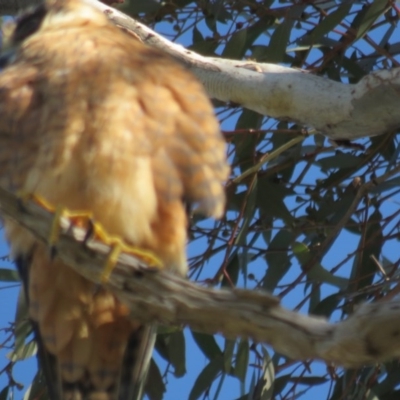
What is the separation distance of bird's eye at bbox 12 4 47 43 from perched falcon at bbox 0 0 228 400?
0.20m

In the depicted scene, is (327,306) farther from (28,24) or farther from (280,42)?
(28,24)

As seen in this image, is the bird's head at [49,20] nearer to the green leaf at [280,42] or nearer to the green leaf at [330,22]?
the green leaf at [280,42]

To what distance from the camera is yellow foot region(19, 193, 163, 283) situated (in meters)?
2.25

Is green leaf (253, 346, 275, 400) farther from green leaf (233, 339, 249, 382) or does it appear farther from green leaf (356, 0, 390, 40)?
green leaf (356, 0, 390, 40)

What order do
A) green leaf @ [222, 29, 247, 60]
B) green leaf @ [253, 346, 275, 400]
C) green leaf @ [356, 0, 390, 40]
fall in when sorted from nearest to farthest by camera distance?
green leaf @ [356, 0, 390, 40], green leaf @ [253, 346, 275, 400], green leaf @ [222, 29, 247, 60]

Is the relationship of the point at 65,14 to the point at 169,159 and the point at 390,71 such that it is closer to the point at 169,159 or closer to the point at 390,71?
the point at 169,159

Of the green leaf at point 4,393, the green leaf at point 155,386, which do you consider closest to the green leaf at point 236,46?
the green leaf at point 155,386

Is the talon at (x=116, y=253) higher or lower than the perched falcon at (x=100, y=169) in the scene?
lower

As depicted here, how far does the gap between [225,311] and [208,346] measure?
146cm

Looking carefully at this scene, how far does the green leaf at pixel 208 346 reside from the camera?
350cm

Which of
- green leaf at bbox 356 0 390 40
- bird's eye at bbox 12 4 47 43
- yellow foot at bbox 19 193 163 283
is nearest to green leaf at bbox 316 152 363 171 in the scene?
green leaf at bbox 356 0 390 40

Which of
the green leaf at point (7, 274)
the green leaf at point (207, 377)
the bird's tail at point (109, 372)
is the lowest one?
the bird's tail at point (109, 372)

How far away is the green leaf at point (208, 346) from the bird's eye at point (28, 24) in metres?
1.06

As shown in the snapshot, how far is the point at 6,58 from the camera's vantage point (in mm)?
2869
